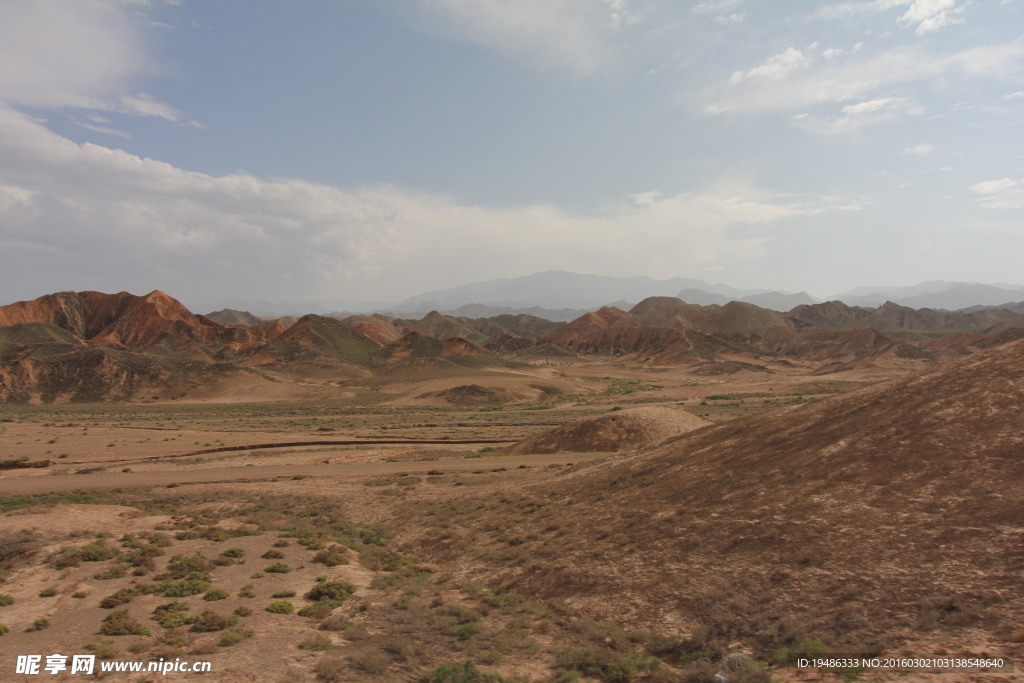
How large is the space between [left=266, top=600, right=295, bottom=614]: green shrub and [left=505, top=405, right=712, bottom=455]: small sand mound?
90.8ft

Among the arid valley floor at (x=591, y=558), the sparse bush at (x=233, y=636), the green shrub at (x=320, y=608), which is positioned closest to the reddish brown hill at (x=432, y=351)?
the arid valley floor at (x=591, y=558)

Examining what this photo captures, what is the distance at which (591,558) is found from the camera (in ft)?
50.3

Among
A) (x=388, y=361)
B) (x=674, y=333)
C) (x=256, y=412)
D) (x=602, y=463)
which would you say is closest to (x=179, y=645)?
(x=602, y=463)

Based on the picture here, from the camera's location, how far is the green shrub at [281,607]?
43.5ft

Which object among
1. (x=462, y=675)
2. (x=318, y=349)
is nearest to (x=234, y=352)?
(x=318, y=349)

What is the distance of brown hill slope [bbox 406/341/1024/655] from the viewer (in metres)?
10.4

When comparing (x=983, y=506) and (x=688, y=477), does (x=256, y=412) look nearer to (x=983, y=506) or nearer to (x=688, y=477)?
(x=688, y=477)

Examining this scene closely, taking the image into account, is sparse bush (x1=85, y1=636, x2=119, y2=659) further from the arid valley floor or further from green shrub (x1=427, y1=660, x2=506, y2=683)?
green shrub (x1=427, y1=660, x2=506, y2=683)

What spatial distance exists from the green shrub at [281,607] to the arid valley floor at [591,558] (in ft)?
0.12

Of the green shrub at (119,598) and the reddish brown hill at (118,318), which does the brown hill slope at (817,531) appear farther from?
the reddish brown hill at (118,318)

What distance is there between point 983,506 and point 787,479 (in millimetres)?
4665

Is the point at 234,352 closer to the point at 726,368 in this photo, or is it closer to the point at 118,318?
the point at 118,318

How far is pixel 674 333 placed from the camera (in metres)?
180

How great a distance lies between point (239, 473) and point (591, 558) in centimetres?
2718
